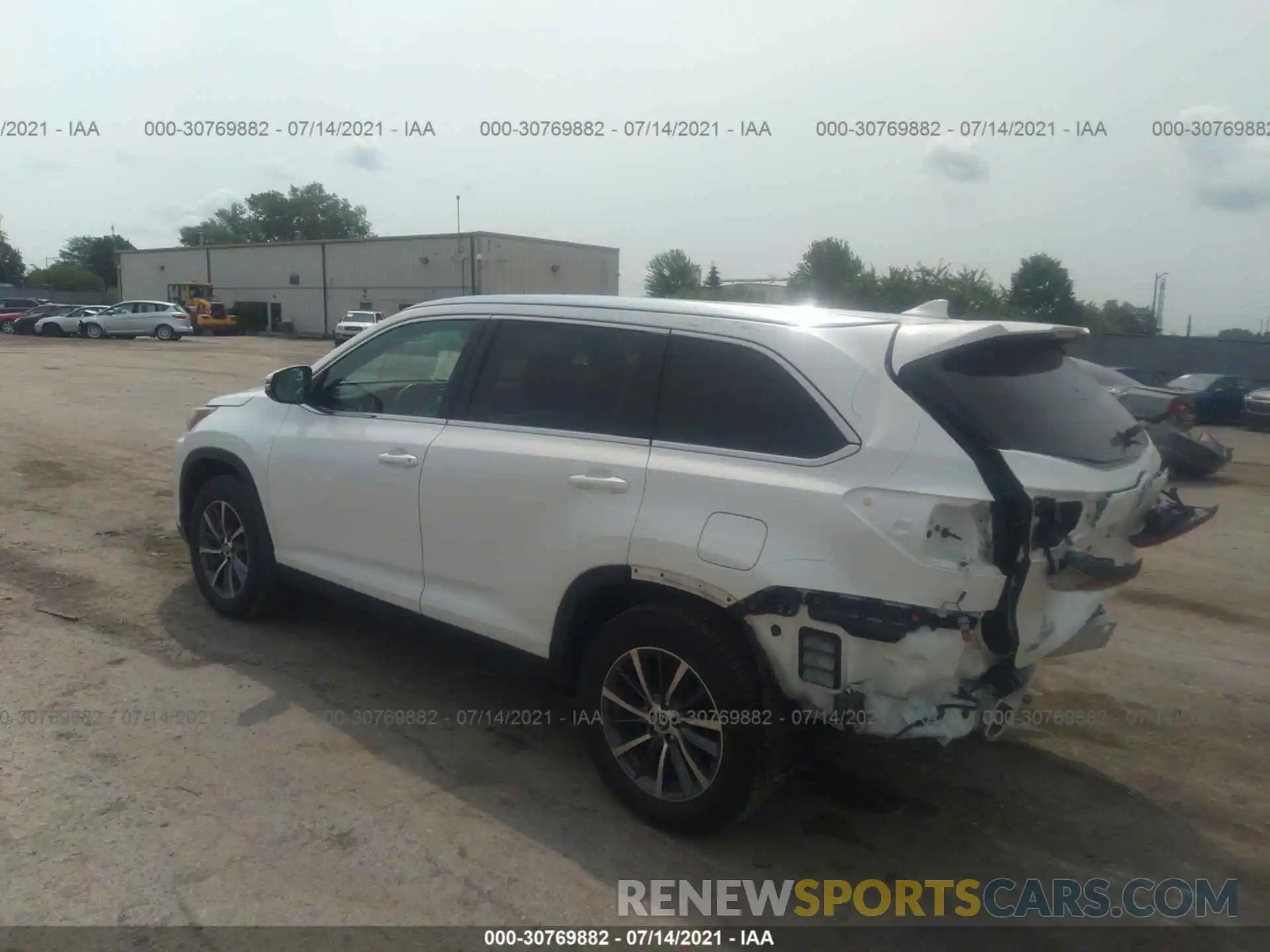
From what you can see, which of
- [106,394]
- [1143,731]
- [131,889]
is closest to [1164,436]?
[1143,731]

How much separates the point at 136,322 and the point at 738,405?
42.1 meters

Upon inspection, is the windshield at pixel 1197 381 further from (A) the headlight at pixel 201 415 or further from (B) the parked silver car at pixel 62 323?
(B) the parked silver car at pixel 62 323

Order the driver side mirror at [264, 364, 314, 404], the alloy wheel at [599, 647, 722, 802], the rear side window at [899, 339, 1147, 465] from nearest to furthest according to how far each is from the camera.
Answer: the rear side window at [899, 339, 1147, 465] < the alloy wheel at [599, 647, 722, 802] < the driver side mirror at [264, 364, 314, 404]

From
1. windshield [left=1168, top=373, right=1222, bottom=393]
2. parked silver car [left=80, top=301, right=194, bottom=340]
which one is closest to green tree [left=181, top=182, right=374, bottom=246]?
parked silver car [left=80, top=301, right=194, bottom=340]

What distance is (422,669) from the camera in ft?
16.8

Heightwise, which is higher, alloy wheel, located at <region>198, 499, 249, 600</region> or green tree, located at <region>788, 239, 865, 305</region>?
green tree, located at <region>788, 239, 865, 305</region>

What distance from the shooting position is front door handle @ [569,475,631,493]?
3707 millimetres

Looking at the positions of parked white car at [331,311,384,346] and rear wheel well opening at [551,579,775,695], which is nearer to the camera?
rear wheel well opening at [551,579,775,695]

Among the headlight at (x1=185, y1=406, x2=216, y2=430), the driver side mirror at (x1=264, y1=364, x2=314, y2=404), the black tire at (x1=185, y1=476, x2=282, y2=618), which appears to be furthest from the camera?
the headlight at (x1=185, y1=406, x2=216, y2=430)

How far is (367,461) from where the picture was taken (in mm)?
4656

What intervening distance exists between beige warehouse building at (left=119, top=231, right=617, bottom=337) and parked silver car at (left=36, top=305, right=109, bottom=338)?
41.8 feet

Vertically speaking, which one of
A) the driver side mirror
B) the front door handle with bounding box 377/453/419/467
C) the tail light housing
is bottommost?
the tail light housing

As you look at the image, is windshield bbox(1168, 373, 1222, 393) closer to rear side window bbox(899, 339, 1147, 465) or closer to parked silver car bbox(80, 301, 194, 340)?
rear side window bbox(899, 339, 1147, 465)

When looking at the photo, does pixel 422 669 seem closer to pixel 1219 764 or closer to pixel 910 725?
pixel 910 725
